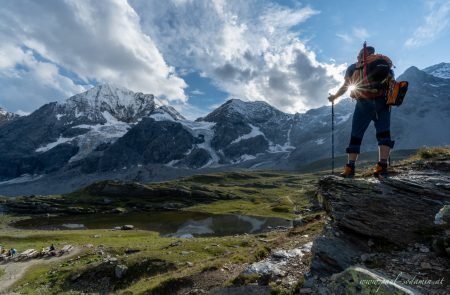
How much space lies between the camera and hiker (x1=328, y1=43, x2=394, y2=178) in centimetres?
1544

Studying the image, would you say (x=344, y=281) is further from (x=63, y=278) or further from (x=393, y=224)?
(x=63, y=278)

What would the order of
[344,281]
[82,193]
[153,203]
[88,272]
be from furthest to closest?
[82,193] < [153,203] < [88,272] < [344,281]

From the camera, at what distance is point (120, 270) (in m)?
28.6

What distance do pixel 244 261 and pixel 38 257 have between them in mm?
33798

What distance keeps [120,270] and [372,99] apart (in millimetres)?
22727

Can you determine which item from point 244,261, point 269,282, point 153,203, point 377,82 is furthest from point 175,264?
point 153,203

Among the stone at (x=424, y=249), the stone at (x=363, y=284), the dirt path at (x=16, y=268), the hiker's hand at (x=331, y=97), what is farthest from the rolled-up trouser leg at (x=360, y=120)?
the dirt path at (x=16, y=268)

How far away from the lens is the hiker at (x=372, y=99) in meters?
15.4

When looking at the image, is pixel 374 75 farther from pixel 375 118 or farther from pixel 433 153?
pixel 433 153

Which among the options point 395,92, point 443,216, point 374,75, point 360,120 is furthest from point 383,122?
point 443,216

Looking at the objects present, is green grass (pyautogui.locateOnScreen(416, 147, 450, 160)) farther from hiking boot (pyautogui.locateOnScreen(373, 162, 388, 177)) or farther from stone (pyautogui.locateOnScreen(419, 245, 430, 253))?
stone (pyautogui.locateOnScreen(419, 245, 430, 253))

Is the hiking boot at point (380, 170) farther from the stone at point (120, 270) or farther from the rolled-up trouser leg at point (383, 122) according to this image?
the stone at point (120, 270)

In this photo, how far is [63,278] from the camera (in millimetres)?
30406

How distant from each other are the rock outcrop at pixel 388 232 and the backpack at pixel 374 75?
3.72m
